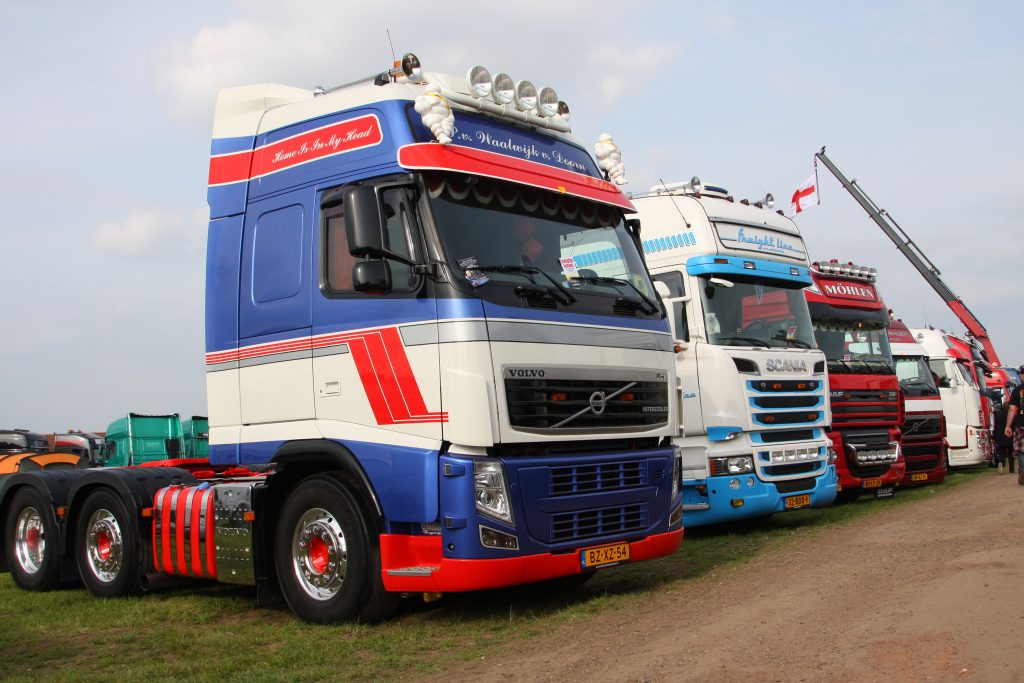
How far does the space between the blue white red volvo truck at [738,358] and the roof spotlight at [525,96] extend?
3112mm

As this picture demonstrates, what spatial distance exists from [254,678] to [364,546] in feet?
4.18

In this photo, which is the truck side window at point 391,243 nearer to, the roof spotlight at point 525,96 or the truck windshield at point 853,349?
the roof spotlight at point 525,96

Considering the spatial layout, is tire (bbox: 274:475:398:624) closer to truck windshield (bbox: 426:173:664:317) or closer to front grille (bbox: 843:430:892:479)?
truck windshield (bbox: 426:173:664:317)

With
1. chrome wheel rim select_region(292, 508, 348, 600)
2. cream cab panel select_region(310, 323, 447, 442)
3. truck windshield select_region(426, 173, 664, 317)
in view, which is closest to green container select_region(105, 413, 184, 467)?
chrome wheel rim select_region(292, 508, 348, 600)

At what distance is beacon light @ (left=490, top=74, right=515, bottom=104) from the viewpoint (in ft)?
26.3

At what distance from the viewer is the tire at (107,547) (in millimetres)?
9375

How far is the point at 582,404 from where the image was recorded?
7.48 metres

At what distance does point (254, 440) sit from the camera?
8133mm

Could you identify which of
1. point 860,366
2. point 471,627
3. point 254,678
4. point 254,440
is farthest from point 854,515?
point 254,678

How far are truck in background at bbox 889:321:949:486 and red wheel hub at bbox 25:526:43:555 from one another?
40.6 feet

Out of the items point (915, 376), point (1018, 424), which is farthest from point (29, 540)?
point (1018, 424)

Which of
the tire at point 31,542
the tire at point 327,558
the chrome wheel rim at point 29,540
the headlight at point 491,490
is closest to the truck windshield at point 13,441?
the tire at point 31,542

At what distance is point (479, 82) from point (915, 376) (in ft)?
41.9

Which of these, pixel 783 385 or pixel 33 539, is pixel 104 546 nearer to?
pixel 33 539
